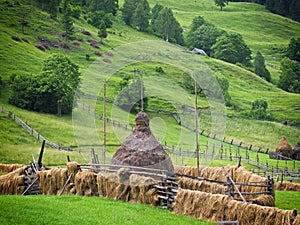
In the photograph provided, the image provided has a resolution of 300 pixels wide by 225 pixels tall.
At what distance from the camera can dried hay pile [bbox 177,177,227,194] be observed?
23438 mm

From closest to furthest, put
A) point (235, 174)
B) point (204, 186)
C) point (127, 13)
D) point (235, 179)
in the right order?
point (204, 186), point (235, 179), point (235, 174), point (127, 13)

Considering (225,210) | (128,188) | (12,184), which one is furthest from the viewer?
(12,184)

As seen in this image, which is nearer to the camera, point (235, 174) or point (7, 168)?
point (235, 174)

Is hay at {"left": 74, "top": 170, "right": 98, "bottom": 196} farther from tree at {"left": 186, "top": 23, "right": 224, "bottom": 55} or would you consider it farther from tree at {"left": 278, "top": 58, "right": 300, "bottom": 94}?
tree at {"left": 186, "top": 23, "right": 224, "bottom": 55}

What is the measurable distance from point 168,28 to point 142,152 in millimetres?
136672

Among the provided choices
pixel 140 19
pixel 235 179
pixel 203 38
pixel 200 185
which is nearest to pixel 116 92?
pixel 235 179

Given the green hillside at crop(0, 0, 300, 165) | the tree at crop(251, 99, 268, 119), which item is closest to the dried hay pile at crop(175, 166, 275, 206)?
the green hillside at crop(0, 0, 300, 165)

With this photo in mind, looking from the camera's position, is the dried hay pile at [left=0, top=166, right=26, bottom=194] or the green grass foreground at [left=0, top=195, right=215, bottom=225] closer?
the green grass foreground at [left=0, top=195, right=215, bottom=225]

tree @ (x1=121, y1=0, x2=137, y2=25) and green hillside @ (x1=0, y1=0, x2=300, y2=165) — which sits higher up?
tree @ (x1=121, y1=0, x2=137, y2=25)

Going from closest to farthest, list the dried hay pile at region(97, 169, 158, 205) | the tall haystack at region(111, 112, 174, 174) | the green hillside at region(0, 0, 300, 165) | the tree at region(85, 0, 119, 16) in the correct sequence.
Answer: the dried hay pile at region(97, 169, 158, 205) → the tall haystack at region(111, 112, 174, 174) → the green hillside at region(0, 0, 300, 165) → the tree at region(85, 0, 119, 16)

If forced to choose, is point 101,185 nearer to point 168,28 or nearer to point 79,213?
point 79,213

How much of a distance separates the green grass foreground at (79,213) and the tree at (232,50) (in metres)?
133

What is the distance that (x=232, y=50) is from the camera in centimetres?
15388

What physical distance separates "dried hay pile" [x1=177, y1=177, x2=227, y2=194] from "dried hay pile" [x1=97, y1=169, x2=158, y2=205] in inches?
52.8
